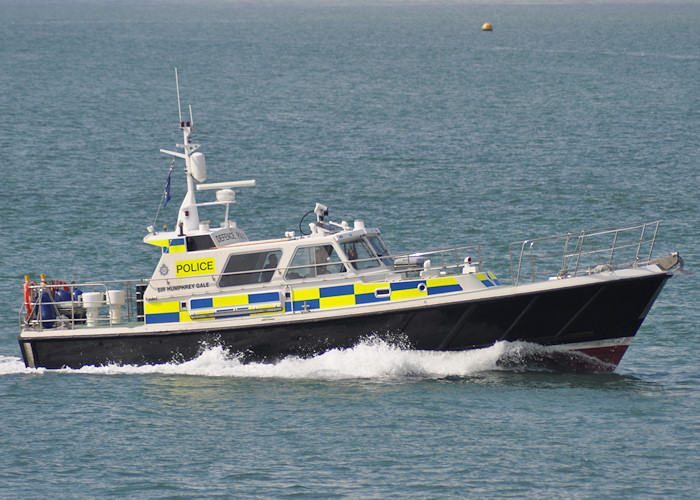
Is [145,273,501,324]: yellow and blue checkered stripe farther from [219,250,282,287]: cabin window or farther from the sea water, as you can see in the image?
the sea water

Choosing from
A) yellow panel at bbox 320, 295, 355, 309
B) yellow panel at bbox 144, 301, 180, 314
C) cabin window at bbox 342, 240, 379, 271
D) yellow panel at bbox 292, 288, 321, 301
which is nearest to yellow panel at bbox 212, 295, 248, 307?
yellow panel at bbox 144, 301, 180, 314

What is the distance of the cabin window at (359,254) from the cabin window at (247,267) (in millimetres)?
1286

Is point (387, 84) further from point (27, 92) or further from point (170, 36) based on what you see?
point (170, 36)

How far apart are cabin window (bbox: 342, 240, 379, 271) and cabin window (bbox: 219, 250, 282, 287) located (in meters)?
1.29

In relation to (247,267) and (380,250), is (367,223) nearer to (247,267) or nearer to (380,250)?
(380,250)

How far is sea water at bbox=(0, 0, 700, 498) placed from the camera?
1564cm

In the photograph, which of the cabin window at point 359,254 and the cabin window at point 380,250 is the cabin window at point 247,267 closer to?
the cabin window at point 359,254

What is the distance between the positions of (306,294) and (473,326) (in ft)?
10.1

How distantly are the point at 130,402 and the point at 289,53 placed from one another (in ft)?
277

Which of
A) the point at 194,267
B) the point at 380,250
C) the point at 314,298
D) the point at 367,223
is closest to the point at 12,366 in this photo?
the point at 194,267

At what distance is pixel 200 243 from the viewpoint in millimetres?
19844

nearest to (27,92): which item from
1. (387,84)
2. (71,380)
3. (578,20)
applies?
(387,84)

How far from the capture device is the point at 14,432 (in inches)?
683

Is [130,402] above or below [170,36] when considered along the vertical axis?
below
